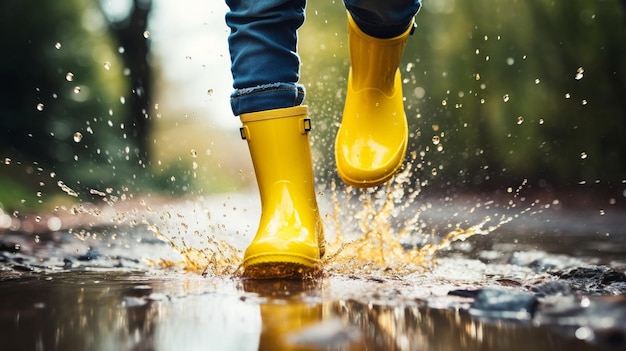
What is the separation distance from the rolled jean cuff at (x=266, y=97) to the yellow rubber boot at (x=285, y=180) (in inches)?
0.6

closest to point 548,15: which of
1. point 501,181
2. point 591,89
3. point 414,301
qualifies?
point 591,89

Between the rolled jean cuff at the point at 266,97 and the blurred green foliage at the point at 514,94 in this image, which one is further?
the blurred green foliage at the point at 514,94

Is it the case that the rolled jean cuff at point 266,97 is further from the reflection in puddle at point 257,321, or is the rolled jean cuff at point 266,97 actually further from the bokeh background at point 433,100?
the bokeh background at point 433,100

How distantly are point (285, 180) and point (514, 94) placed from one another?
7732mm

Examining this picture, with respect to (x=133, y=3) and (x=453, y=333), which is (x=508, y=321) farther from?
(x=133, y=3)

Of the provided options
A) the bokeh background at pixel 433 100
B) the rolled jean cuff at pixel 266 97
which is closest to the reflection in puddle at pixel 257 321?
the rolled jean cuff at pixel 266 97

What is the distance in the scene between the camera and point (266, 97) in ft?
6.16

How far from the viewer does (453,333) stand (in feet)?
3.72

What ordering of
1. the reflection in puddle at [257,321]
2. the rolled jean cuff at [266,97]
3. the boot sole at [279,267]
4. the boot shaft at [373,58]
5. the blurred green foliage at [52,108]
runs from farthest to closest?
the blurred green foliage at [52,108]
the boot shaft at [373,58]
the rolled jean cuff at [266,97]
the boot sole at [279,267]
the reflection in puddle at [257,321]

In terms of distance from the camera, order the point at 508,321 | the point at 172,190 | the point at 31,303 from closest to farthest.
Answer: the point at 508,321 < the point at 31,303 < the point at 172,190

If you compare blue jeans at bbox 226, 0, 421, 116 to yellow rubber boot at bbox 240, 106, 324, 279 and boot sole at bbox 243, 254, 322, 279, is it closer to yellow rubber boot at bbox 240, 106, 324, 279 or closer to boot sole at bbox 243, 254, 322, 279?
yellow rubber boot at bbox 240, 106, 324, 279

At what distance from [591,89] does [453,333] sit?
7.51 meters

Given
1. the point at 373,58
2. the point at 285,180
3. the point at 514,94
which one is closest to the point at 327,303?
the point at 285,180

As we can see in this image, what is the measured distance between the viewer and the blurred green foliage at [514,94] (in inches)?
311
